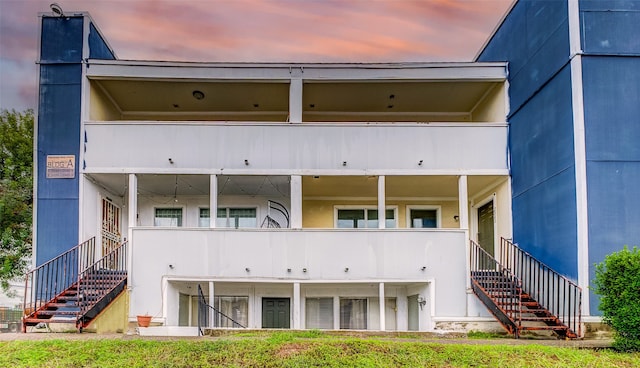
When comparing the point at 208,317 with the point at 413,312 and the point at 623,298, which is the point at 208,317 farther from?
the point at 623,298

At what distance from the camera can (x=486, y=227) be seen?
689 inches

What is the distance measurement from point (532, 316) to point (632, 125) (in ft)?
15.2

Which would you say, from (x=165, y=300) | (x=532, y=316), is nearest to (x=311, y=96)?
(x=165, y=300)

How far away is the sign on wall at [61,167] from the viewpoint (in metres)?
15.2

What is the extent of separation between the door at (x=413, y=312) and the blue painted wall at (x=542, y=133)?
10.3 ft

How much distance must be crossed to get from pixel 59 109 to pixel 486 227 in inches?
481

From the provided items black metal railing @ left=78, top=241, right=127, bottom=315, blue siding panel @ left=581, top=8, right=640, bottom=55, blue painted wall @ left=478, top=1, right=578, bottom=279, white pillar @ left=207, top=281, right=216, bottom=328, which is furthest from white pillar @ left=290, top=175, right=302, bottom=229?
blue siding panel @ left=581, top=8, right=640, bottom=55

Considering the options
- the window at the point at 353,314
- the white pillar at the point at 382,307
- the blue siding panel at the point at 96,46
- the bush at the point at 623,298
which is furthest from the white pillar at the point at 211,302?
the bush at the point at 623,298

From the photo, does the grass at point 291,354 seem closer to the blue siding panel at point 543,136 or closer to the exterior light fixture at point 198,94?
the blue siding panel at point 543,136

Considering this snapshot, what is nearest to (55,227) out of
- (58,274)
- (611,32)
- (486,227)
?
(58,274)

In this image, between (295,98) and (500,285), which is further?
(295,98)

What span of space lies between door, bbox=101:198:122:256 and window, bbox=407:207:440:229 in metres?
8.69

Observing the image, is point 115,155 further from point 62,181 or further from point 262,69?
point 262,69

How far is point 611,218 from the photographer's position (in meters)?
12.1
